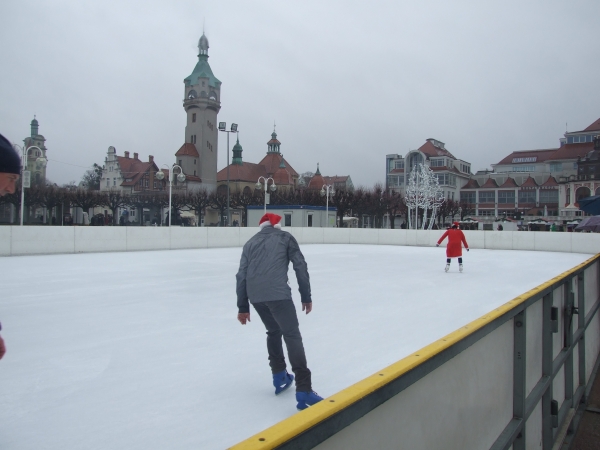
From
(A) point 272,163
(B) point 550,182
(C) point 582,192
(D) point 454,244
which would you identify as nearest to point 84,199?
(D) point 454,244

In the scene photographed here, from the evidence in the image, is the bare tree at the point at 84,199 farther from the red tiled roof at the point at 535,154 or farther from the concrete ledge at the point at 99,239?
the red tiled roof at the point at 535,154

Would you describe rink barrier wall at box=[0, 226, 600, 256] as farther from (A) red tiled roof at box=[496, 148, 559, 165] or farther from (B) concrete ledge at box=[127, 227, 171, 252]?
(A) red tiled roof at box=[496, 148, 559, 165]

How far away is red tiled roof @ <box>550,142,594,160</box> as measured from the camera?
243ft

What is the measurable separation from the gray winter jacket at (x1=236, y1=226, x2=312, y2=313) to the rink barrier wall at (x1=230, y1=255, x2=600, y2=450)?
165cm

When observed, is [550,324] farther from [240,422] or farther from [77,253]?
[77,253]

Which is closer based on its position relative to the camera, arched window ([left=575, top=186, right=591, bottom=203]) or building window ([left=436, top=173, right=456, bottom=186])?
arched window ([left=575, top=186, right=591, bottom=203])

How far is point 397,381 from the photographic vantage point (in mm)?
1530

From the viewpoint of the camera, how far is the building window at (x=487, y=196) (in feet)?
244

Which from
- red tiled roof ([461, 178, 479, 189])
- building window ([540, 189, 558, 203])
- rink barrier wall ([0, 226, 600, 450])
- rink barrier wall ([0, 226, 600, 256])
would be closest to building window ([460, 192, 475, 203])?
red tiled roof ([461, 178, 479, 189])

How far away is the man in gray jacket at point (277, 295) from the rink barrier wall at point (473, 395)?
145 centimetres

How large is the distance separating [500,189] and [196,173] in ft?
162

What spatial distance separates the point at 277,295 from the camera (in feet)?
12.2

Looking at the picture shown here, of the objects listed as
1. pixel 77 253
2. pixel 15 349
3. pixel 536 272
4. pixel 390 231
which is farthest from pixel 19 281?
pixel 390 231

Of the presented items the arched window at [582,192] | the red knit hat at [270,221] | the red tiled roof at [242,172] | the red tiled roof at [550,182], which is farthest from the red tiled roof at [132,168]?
the red knit hat at [270,221]
